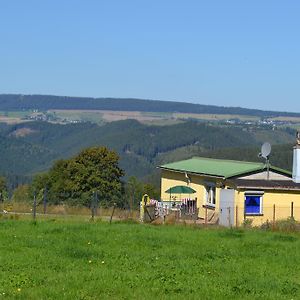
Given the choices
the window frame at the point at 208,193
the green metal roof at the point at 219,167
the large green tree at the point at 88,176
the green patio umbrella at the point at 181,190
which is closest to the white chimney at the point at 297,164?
the green metal roof at the point at 219,167

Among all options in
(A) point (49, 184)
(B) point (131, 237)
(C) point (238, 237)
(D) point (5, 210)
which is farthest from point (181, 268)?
(A) point (49, 184)

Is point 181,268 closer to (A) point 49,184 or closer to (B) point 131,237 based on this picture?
(B) point 131,237

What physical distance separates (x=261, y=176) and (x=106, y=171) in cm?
3199

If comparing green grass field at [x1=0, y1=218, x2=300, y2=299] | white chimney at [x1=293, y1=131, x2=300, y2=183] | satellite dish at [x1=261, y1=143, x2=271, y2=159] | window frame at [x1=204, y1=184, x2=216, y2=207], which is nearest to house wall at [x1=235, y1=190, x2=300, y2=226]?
white chimney at [x1=293, y1=131, x2=300, y2=183]

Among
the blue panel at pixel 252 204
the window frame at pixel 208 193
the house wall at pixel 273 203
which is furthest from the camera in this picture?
the window frame at pixel 208 193

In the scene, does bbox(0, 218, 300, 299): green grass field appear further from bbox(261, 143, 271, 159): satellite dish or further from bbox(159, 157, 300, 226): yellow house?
bbox(261, 143, 271, 159): satellite dish

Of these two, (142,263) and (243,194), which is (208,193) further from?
(142,263)

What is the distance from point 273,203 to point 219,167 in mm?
4769

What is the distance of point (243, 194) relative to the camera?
128 ft

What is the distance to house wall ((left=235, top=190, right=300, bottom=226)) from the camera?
38.0 metres

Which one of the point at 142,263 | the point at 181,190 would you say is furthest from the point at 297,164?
the point at 142,263

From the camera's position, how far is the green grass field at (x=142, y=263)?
14155mm

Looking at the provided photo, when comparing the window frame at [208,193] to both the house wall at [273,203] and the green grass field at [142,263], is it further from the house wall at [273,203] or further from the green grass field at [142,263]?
the green grass field at [142,263]

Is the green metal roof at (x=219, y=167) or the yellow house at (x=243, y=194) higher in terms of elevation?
the green metal roof at (x=219, y=167)
